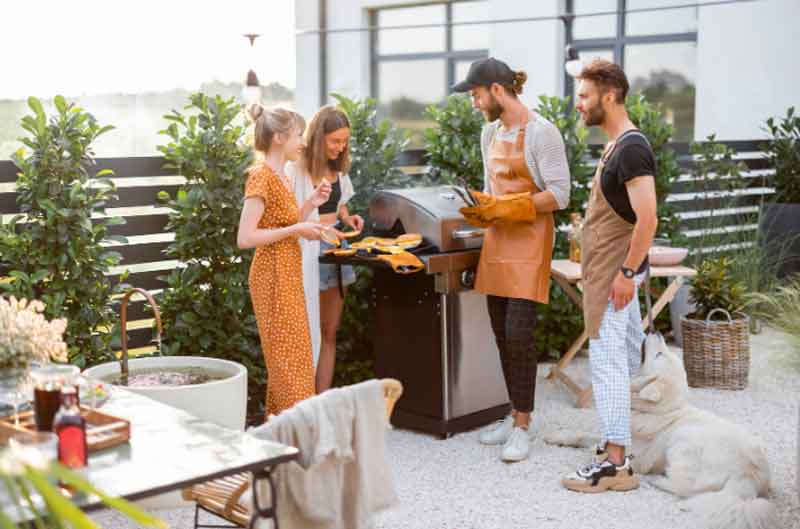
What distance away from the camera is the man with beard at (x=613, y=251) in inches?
151

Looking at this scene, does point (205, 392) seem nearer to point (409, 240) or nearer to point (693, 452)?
point (409, 240)

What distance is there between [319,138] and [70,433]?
101 inches

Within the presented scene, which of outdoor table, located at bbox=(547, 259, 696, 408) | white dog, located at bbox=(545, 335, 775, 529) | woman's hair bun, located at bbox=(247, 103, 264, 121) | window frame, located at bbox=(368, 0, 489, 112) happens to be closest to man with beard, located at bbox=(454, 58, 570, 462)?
white dog, located at bbox=(545, 335, 775, 529)

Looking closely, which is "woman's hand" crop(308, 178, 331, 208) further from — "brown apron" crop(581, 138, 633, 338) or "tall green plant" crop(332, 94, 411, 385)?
"tall green plant" crop(332, 94, 411, 385)

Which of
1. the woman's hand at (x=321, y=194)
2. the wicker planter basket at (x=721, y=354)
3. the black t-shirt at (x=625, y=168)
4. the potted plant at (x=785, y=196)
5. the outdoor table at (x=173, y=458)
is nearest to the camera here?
the outdoor table at (x=173, y=458)

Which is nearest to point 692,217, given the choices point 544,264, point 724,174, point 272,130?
point 724,174

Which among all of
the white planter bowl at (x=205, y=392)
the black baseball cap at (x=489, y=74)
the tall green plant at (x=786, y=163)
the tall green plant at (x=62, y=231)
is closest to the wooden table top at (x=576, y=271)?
the black baseball cap at (x=489, y=74)

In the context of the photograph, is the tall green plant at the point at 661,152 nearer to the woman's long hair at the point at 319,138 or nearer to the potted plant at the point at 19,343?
the woman's long hair at the point at 319,138

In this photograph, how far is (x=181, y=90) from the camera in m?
10.2

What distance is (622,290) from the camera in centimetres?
398

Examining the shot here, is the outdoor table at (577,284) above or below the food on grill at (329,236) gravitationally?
below

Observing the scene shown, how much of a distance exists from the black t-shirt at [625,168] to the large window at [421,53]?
986 centimetres

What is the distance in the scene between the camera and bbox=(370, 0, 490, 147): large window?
13805mm

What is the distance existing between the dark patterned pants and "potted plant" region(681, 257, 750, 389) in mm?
1709
